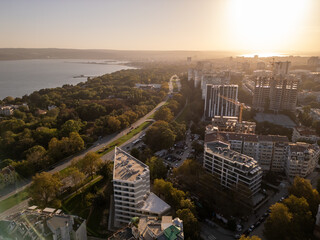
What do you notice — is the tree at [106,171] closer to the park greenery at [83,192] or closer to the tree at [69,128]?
the park greenery at [83,192]

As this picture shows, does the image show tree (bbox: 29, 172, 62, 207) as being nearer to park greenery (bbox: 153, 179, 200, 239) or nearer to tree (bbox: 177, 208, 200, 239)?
park greenery (bbox: 153, 179, 200, 239)

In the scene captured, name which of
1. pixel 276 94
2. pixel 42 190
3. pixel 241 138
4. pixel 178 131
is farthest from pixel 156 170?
pixel 276 94

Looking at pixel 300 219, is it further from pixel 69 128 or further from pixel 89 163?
pixel 69 128

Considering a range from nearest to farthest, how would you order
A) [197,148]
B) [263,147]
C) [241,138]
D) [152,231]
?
[152,231] < [263,147] < [241,138] < [197,148]

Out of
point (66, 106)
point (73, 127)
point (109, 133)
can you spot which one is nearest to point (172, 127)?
point (109, 133)

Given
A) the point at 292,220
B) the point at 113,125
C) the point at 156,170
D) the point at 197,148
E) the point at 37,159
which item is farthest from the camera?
A: the point at 113,125

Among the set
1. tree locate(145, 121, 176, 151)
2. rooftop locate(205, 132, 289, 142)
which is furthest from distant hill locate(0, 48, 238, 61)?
rooftop locate(205, 132, 289, 142)
